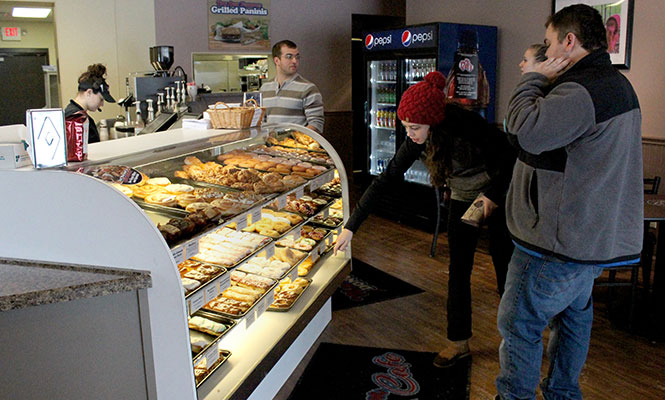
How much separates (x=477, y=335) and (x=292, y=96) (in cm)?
255

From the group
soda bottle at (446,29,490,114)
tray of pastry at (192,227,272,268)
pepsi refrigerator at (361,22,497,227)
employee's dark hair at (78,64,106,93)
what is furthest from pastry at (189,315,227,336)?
soda bottle at (446,29,490,114)

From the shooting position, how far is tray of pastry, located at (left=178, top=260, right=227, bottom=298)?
236cm

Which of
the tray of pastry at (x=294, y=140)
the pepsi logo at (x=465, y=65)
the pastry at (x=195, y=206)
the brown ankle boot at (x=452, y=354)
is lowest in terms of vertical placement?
the brown ankle boot at (x=452, y=354)

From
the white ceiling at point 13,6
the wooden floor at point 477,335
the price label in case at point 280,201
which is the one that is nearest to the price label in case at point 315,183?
the price label in case at point 280,201

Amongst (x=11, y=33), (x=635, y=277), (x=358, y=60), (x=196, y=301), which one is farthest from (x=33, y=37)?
(x=635, y=277)

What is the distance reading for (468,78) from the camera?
21.2 ft

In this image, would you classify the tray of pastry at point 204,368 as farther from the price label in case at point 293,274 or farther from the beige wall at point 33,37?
the beige wall at point 33,37

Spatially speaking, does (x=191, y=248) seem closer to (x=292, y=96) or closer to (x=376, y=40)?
(x=292, y=96)

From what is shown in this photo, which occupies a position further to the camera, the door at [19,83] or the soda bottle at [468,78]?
the door at [19,83]

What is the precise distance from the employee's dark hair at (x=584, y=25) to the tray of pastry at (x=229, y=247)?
1.72 meters

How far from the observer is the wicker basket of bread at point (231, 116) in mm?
3498

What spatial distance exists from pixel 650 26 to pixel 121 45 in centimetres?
631

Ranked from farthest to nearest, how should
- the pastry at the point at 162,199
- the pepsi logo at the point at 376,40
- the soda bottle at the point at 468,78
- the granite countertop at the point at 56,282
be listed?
the pepsi logo at the point at 376,40 → the soda bottle at the point at 468,78 → the pastry at the point at 162,199 → the granite countertop at the point at 56,282

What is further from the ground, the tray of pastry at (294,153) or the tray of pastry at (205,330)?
the tray of pastry at (294,153)
